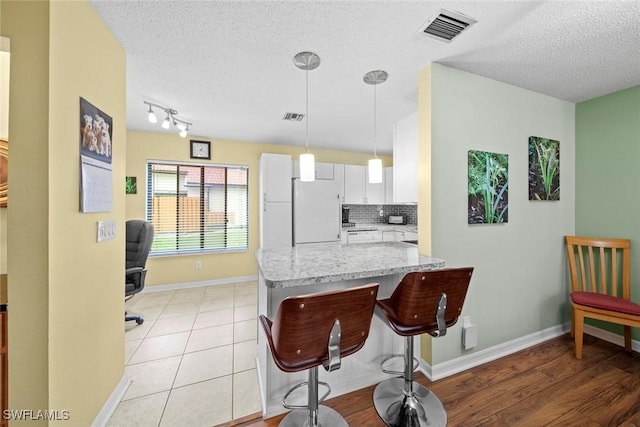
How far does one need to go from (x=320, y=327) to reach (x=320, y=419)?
882 millimetres

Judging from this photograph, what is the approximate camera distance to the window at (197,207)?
12.4ft

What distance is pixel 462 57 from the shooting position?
1792mm

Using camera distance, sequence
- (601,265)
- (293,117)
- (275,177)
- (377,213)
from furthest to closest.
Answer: (377,213), (275,177), (293,117), (601,265)

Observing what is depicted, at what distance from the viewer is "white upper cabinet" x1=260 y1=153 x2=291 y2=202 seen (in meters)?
3.72

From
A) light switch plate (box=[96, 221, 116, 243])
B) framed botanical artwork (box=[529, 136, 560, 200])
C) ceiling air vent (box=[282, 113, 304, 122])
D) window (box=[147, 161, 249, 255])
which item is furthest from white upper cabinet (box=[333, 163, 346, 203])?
light switch plate (box=[96, 221, 116, 243])

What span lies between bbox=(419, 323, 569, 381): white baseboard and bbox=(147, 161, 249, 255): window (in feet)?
11.0

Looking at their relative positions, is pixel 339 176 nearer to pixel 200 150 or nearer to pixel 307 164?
pixel 200 150

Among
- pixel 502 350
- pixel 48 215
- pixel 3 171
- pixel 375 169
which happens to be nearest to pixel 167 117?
pixel 3 171

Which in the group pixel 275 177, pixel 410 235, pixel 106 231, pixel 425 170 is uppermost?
pixel 275 177

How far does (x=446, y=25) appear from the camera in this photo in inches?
57.5

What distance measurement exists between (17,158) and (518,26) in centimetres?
273

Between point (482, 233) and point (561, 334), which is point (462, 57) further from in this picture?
point (561, 334)

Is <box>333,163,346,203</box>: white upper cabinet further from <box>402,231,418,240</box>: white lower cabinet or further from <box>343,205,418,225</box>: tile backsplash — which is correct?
<box>402,231,418,240</box>: white lower cabinet

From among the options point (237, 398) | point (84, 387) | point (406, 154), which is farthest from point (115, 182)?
point (406, 154)
